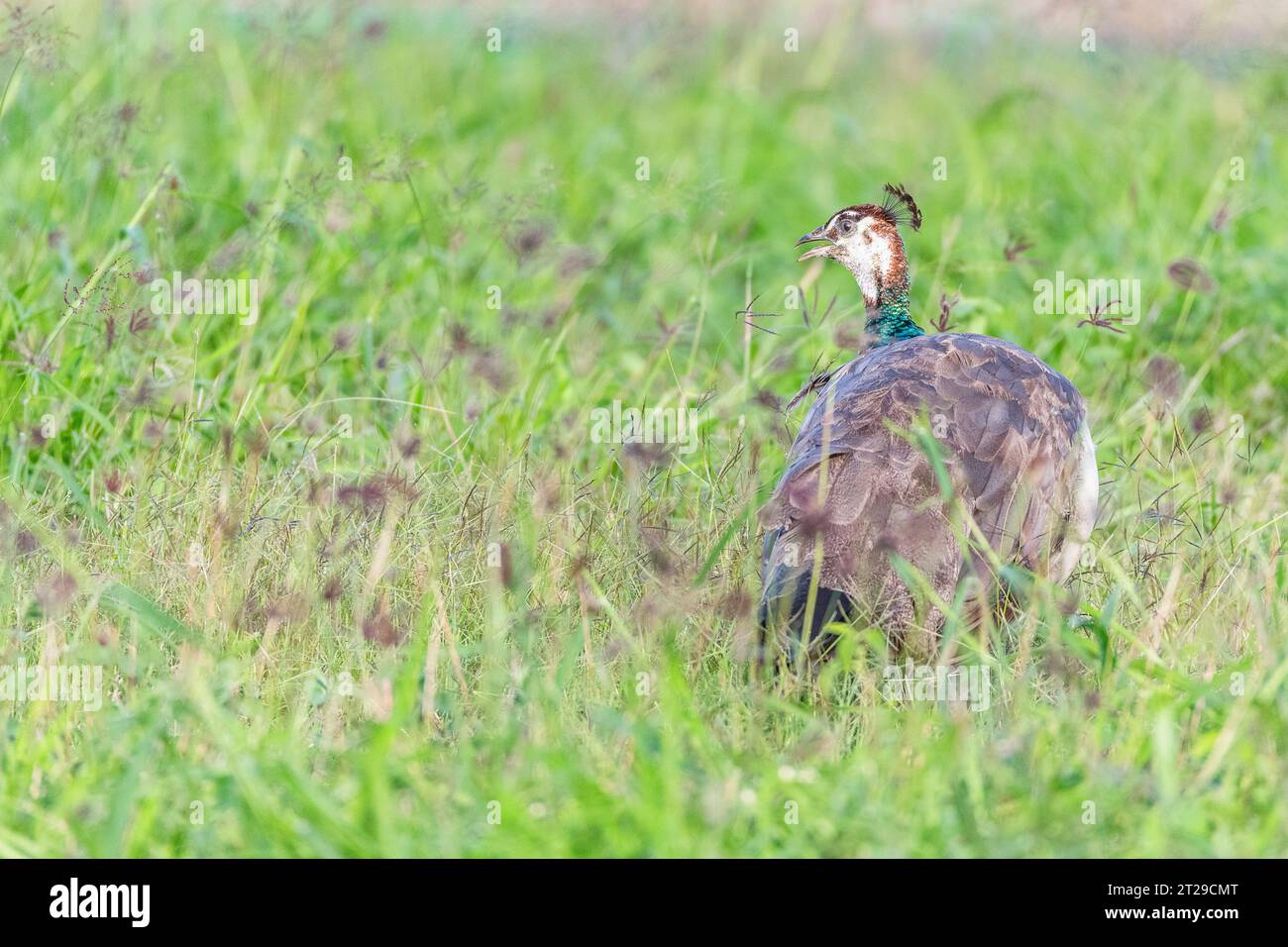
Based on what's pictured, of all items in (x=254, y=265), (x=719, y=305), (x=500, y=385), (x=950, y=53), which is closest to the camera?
(x=500, y=385)

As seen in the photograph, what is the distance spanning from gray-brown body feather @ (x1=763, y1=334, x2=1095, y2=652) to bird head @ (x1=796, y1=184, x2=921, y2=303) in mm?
636

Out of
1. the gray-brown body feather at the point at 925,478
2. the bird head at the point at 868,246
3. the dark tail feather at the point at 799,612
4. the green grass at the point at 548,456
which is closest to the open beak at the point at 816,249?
the bird head at the point at 868,246

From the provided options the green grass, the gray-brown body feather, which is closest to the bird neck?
the green grass

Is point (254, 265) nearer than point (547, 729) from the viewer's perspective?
No

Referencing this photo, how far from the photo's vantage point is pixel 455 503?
4555 mm

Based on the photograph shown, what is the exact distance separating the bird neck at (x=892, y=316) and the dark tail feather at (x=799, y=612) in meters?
1.38

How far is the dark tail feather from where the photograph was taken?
366 centimetres

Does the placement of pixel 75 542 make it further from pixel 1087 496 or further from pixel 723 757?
pixel 1087 496

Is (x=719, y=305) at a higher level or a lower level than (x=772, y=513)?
higher

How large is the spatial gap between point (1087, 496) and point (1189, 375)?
185 cm

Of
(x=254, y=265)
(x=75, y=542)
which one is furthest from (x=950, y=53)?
(x=75, y=542)

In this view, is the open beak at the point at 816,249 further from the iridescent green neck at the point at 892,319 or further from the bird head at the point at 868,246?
the iridescent green neck at the point at 892,319

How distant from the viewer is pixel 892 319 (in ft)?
16.3
